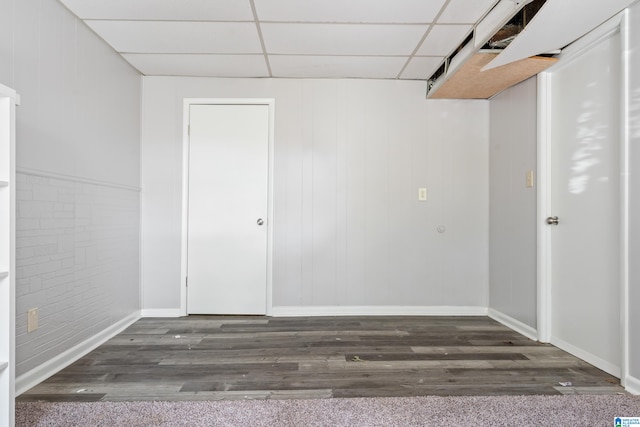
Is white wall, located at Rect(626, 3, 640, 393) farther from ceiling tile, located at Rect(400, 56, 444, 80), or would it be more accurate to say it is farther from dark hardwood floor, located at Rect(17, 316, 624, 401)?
ceiling tile, located at Rect(400, 56, 444, 80)

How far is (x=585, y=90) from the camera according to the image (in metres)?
2.35

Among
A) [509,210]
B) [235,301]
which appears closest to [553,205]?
[509,210]

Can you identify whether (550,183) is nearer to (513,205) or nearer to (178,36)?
(513,205)

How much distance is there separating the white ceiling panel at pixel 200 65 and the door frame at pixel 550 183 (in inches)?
86.9

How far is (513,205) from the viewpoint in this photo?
304cm

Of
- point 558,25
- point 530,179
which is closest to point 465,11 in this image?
point 558,25

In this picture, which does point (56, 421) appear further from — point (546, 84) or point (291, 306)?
point (546, 84)

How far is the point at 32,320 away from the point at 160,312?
1.33 m

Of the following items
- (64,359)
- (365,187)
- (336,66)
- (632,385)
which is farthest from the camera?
(365,187)

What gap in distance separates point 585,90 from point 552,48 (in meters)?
0.35

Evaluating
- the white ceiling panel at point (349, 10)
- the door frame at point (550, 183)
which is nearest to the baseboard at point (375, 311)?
the door frame at point (550, 183)

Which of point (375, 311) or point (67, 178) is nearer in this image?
point (67, 178)

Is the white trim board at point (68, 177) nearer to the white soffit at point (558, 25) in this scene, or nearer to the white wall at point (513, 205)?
the white soffit at point (558, 25)

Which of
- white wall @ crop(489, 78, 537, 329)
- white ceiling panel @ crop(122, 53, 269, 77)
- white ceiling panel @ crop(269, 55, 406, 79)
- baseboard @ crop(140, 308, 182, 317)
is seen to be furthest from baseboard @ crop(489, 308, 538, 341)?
white ceiling panel @ crop(122, 53, 269, 77)
